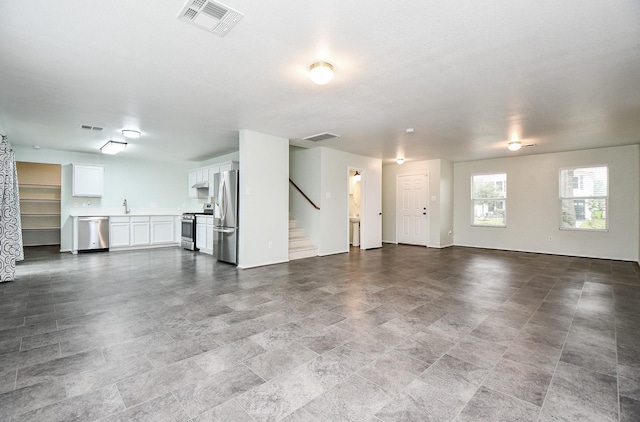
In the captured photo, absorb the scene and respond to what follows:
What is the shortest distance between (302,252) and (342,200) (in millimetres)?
1638

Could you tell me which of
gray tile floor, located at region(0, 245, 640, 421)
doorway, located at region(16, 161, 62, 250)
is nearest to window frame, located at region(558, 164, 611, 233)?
gray tile floor, located at region(0, 245, 640, 421)

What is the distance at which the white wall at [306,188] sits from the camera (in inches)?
268

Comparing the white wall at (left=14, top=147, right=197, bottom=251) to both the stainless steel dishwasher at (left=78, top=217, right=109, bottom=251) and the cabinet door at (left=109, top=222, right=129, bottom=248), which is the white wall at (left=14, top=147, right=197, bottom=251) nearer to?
the stainless steel dishwasher at (left=78, top=217, right=109, bottom=251)

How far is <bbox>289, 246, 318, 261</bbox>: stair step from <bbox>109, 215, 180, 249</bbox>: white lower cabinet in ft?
13.4

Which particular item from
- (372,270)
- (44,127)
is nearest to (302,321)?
(372,270)

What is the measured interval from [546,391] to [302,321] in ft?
6.12

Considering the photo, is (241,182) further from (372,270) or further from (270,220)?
(372,270)

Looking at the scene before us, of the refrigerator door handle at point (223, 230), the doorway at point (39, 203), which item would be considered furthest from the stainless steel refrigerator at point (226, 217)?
the doorway at point (39, 203)

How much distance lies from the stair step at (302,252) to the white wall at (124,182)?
425 centimetres

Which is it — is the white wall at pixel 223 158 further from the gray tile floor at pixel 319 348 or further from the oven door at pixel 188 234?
the gray tile floor at pixel 319 348

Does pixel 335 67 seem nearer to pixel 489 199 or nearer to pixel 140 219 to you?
pixel 489 199

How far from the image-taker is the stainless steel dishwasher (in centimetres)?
714

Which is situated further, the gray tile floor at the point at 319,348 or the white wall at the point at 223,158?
the white wall at the point at 223,158

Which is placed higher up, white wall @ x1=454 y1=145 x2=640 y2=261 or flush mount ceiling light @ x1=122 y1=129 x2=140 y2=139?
flush mount ceiling light @ x1=122 y1=129 x2=140 y2=139
